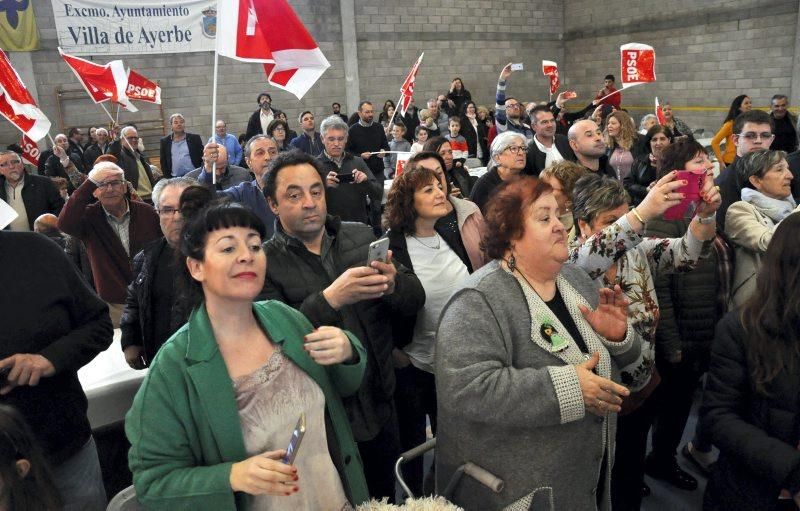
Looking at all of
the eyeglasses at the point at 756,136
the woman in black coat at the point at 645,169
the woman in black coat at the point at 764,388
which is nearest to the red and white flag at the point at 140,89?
the woman in black coat at the point at 645,169

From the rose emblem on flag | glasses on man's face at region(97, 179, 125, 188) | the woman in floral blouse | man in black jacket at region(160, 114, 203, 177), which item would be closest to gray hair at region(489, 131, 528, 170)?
the woman in floral blouse

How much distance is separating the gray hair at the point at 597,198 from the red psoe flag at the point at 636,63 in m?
5.16

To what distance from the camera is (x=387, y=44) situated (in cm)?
1425

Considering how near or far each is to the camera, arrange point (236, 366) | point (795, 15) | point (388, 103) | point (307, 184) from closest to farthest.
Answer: point (236, 366) → point (307, 184) → point (795, 15) → point (388, 103)

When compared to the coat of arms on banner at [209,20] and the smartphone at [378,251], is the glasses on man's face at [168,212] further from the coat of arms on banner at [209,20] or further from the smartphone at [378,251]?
the coat of arms on banner at [209,20]

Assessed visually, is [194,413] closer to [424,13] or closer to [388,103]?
[388,103]

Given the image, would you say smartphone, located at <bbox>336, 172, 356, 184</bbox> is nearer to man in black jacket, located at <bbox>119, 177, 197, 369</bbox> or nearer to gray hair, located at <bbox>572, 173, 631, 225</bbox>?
man in black jacket, located at <bbox>119, 177, 197, 369</bbox>

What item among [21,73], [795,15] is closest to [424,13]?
[795,15]

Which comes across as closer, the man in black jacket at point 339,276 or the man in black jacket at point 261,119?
the man in black jacket at point 339,276

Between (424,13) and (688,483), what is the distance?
13.5m

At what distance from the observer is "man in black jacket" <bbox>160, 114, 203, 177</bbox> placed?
28.0ft

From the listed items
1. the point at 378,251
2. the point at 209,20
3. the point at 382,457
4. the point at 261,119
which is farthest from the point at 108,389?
the point at 209,20

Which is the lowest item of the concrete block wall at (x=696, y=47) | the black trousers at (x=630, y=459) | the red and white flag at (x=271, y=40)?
the black trousers at (x=630, y=459)

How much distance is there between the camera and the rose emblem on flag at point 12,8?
10414mm
